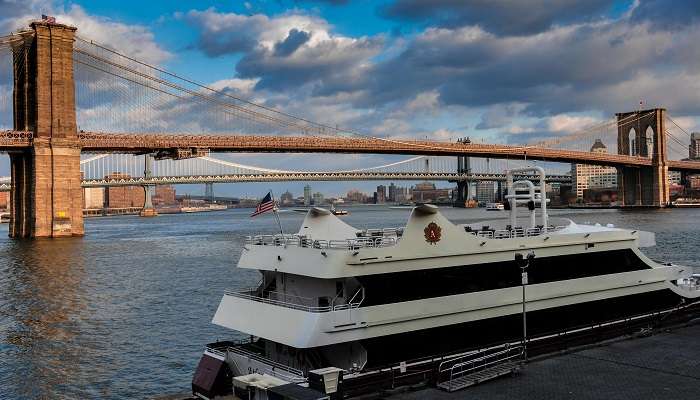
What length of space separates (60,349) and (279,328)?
1218 cm

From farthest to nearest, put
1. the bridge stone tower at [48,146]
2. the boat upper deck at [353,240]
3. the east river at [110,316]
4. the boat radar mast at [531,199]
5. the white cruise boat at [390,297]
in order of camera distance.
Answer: the bridge stone tower at [48,146] < the boat radar mast at [531,199] < the east river at [110,316] < the boat upper deck at [353,240] < the white cruise boat at [390,297]

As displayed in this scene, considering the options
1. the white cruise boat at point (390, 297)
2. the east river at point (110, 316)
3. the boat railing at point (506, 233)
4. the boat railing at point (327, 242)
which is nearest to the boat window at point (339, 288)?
the white cruise boat at point (390, 297)

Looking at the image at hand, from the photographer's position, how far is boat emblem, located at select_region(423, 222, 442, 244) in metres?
16.9

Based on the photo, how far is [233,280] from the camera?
38062 millimetres

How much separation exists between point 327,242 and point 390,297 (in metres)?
2.01

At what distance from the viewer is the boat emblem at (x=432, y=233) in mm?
16922

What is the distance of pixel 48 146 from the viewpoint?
236 ft

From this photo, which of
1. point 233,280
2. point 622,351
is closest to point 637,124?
point 233,280

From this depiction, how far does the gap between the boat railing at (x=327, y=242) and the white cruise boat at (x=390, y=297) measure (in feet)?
0.10

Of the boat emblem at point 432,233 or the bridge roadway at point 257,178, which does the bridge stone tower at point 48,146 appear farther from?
the boat emblem at point 432,233

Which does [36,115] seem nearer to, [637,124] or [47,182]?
[47,182]

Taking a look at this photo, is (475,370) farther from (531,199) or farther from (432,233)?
(531,199)

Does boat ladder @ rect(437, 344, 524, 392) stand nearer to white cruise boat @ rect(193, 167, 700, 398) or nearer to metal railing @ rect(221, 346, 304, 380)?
white cruise boat @ rect(193, 167, 700, 398)

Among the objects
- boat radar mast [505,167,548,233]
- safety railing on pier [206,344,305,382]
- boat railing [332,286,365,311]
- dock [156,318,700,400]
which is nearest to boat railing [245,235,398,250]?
boat railing [332,286,365,311]
